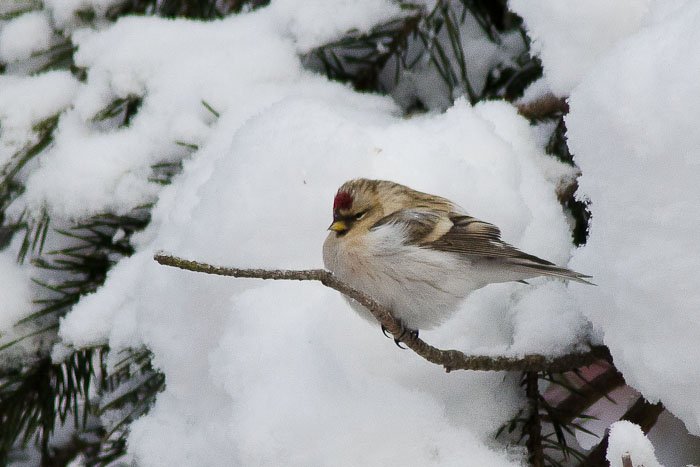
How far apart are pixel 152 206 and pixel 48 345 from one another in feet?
1.46

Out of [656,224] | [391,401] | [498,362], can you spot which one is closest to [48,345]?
[391,401]

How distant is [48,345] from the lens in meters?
2.05

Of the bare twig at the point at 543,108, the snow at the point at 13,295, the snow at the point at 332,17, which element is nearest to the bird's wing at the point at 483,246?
the bare twig at the point at 543,108

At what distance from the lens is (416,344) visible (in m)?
1.34

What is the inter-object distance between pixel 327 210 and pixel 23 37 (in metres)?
1.08

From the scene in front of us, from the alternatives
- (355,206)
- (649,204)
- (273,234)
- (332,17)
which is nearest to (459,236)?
(355,206)

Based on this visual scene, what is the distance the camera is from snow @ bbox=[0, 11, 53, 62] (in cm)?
223

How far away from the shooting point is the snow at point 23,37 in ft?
7.31

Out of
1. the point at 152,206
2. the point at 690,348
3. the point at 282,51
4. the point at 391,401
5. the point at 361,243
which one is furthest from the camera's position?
the point at 282,51

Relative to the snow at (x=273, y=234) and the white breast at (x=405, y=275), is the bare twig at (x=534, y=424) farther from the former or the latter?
A: the white breast at (x=405, y=275)

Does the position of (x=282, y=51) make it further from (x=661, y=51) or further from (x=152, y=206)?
(x=661, y=51)

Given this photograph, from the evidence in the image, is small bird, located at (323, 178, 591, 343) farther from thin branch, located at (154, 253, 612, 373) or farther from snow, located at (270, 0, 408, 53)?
snow, located at (270, 0, 408, 53)

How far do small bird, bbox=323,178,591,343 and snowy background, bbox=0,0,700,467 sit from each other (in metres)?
0.04

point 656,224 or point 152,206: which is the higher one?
point 656,224
